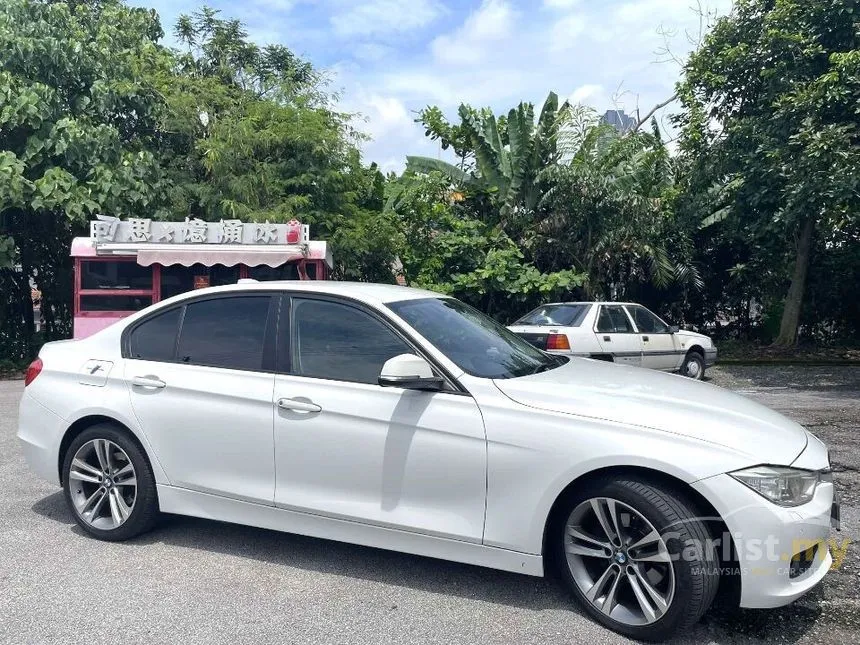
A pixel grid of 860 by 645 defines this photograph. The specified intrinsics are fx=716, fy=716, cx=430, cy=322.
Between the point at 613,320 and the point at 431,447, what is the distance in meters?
8.05

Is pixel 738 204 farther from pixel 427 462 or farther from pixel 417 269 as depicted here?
pixel 427 462

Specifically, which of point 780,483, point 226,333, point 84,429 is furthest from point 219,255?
point 780,483

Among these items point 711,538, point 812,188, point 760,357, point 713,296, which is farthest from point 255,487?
point 713,296

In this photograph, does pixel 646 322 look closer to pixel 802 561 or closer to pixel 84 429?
pixel 802 561

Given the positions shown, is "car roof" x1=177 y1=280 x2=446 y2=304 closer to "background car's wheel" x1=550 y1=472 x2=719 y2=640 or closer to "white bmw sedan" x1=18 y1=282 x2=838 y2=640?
"white bmw sedan" x1=18 y1=282 x2=838 y2=640

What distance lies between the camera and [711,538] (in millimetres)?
3148

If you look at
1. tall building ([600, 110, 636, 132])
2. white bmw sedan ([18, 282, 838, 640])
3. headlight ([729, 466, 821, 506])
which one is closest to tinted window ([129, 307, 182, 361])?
white bmw sedan ([18, 282, 838, 640])

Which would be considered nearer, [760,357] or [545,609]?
[545,609]

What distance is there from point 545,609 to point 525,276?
12913mm

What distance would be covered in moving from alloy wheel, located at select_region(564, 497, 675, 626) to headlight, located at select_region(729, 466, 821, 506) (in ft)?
1.53

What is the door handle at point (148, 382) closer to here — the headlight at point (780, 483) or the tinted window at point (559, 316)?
the headlight at point (780, 483)

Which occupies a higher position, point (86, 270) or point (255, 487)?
point (86, 270)

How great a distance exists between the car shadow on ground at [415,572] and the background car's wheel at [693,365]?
9.28 metres

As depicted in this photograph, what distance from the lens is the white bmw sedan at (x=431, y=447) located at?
3.17 meters
